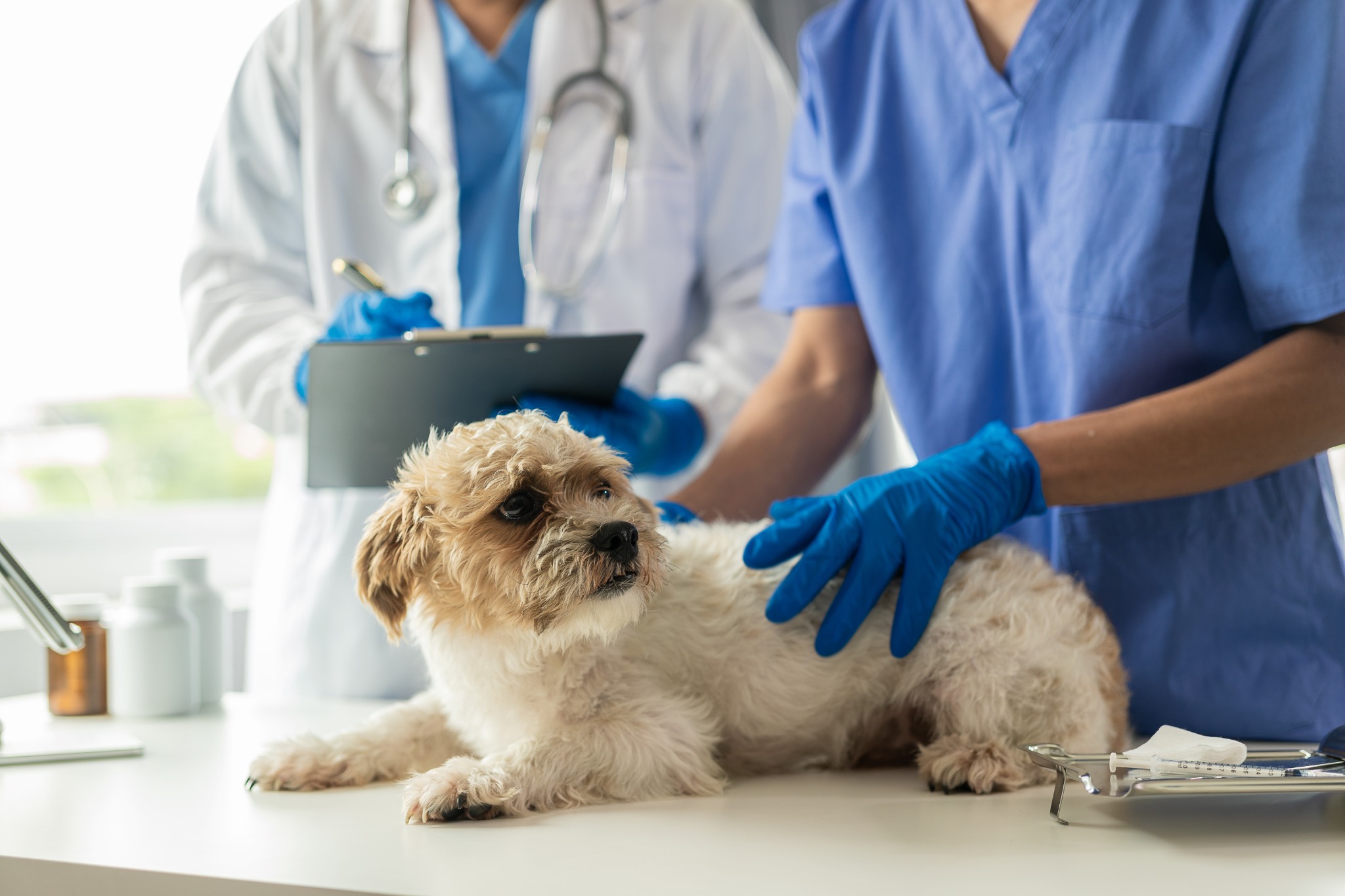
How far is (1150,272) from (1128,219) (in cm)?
8

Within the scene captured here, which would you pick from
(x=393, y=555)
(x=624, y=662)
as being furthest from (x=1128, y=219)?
(x=393, y=555)

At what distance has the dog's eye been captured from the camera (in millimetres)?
1058

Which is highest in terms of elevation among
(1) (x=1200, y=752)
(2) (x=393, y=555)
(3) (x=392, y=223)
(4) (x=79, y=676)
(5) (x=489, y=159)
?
(5) (x=489, y=159)

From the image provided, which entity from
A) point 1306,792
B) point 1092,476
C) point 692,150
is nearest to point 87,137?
point 692,150

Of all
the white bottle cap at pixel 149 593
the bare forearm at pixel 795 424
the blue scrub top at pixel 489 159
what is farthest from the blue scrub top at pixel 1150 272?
the white bottle cap at pixel 149 593

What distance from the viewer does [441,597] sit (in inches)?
42.7

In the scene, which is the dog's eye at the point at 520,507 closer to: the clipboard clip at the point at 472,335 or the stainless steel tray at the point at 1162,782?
the clipboard clip at the point at 472,335

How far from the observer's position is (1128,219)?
50.3 inches

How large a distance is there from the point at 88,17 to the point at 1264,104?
9.04 ft

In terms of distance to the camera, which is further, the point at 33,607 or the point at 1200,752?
the point at 33,607

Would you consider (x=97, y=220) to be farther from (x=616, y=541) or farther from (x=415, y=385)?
(x=616, y=541)

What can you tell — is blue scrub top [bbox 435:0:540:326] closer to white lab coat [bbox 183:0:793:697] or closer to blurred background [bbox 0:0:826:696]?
white lab coat [bbox 183:0:793:697]

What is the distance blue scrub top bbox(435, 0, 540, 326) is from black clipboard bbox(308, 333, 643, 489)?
64 centimetres

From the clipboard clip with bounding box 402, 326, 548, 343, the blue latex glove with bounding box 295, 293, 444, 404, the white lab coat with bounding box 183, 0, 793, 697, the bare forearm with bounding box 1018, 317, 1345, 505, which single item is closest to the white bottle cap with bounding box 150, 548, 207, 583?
the white lab coat with bounding box 183, 0, 793, 697
